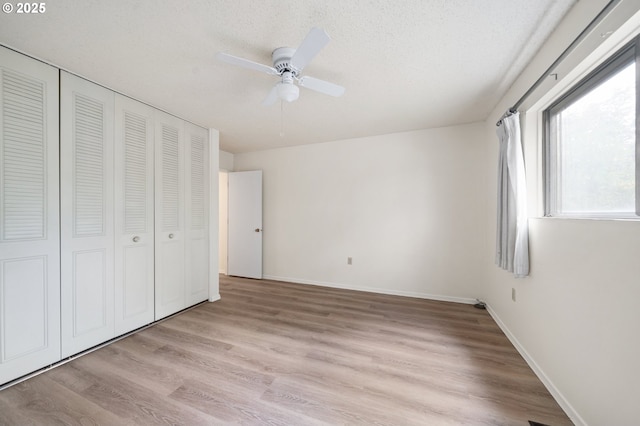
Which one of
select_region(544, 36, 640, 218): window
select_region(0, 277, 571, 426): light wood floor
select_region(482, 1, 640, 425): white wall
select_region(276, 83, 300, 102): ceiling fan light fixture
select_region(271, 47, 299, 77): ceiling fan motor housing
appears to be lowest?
select_region(0, 277, 571, 426): light wood floor

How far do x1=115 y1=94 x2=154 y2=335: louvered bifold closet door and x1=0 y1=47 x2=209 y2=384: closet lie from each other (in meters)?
0.01

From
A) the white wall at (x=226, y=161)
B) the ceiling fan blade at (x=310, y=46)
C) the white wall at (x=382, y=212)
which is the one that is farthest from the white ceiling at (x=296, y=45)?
the white wall at (x=226, y=161)

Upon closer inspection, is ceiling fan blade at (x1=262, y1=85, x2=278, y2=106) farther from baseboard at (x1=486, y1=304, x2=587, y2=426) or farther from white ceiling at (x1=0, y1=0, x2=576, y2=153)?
baseboard at (x1=486, y1=304, x2=587, y2=426)

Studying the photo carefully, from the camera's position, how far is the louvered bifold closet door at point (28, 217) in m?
1.63

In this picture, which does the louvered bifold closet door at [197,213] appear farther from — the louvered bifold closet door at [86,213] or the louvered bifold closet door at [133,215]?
the louvered bifold closet door at [86,213]

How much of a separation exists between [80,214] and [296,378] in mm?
2284

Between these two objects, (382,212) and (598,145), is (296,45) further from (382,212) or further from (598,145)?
(382,212)

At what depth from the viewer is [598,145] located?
138 centimetres

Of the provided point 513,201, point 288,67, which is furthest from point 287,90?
point 513,201

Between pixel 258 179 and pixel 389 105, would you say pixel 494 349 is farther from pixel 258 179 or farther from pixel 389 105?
pixel 258 179

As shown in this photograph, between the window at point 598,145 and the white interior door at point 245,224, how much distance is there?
3900mm

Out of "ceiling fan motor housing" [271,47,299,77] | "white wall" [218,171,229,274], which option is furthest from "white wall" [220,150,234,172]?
"ceiling fan motor housing" [271,47,299,77]

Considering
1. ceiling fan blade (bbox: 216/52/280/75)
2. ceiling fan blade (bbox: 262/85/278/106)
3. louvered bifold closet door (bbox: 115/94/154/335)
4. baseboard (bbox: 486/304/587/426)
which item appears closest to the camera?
baseboard (bbox: 486/304/587/426)

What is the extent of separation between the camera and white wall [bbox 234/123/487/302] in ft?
10.4
